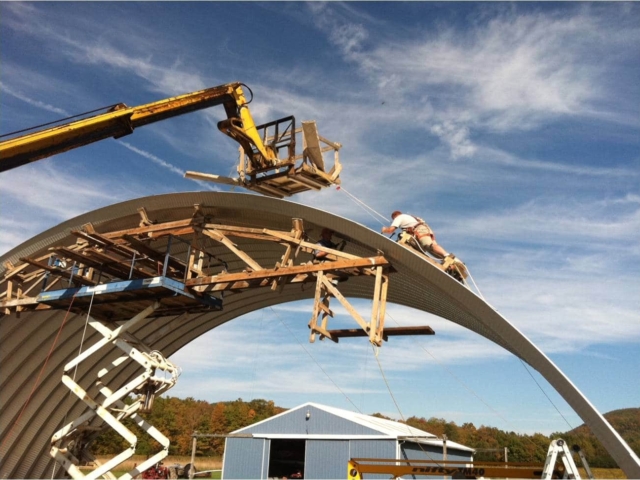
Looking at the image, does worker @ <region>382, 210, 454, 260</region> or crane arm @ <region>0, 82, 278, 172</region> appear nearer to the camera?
worker @ <region>382, 210, 454, 260</region>

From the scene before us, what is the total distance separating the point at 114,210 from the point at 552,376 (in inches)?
479

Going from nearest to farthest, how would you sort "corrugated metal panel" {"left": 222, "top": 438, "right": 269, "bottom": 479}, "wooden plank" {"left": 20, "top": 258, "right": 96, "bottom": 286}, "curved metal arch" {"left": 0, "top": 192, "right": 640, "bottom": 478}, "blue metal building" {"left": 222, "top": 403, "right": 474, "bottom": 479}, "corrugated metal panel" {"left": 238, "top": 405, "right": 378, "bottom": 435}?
"curved metal arch" {"left": 0, "top": 192, "right": 640, "bottom": 478}, "wooden plank" {"left": 20, "top": 258, "right": 96, "bottom": 286}, "blue metal building" {"left": 222, "top": 403, "right": 474, "bottom": 479}, "corrugated metal panel" {"left": 238, "top": 405, "right": 378, "bottom": 435}, "corrugated metal panel" {"left": 222, "top": 438, "right": 269, "bottom": 479}

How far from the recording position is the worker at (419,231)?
11.6 m

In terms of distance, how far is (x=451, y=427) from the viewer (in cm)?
8294

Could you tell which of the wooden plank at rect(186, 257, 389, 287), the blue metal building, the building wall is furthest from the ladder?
the blue metal building

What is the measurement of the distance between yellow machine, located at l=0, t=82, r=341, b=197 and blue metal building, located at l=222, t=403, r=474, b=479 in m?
13.0

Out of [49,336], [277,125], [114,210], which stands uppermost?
[277,125]

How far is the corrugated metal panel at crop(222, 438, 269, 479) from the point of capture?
2603 centimetres

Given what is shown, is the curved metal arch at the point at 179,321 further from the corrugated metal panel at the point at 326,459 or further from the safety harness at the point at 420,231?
the corrugated metal panel at the point at 326,459

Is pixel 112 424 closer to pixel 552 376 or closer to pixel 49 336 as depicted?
pixel 49 336

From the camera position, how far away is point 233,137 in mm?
14281

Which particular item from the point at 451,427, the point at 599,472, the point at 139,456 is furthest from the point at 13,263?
the point at 451,427

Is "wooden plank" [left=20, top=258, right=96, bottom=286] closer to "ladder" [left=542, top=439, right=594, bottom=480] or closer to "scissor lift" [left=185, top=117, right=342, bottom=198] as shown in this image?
"scissor lift" [left=185, top=117, right=342, bottom=198]

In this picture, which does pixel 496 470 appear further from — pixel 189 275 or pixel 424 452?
pixel 424 452
